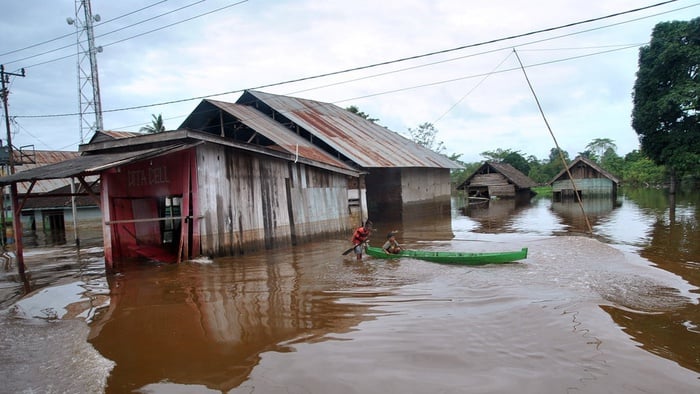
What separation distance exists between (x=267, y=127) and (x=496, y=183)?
29871mm

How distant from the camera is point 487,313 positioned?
7.20 meters

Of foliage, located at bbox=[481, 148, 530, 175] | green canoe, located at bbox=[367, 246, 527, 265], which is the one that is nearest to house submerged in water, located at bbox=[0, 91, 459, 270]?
green canoe, located at bbox=[367, 246, 527, 265]

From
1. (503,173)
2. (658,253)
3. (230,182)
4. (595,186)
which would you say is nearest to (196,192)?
(230,182)

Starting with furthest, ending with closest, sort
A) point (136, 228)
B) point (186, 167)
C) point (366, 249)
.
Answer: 1. point (136, 228)
2. point (366, 249)
3. point (186, 167)

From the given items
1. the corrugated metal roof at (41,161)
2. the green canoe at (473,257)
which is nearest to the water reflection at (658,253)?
the green canoe at (473,257)

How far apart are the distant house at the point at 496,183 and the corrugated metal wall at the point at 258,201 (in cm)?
2956

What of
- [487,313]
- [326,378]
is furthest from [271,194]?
[326,378]

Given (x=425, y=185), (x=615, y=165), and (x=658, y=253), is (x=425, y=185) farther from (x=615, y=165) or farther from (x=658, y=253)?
(x=615, y=165)

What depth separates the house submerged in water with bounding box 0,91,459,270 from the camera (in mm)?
12133

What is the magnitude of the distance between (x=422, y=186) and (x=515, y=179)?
20.4m

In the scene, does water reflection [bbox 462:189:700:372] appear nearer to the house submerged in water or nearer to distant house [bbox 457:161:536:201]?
the house submerged in water

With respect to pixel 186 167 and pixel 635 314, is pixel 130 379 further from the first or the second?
pixel 186 167

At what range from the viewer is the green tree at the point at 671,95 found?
22294mm

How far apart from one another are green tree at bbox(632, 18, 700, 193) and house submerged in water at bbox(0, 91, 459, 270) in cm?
1364
